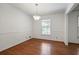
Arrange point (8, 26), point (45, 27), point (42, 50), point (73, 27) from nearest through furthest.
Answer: point (42, 50) → point (8, 26) → point (73, 27) → point (45, 27)

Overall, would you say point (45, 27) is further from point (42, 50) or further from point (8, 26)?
point (8, 26)

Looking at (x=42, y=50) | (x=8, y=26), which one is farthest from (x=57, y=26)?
(x=8, y=26)

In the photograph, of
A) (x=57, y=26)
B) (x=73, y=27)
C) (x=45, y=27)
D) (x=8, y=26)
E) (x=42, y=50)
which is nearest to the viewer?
(x=42, y=50)

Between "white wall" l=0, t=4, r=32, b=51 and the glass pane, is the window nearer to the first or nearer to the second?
the glass pane

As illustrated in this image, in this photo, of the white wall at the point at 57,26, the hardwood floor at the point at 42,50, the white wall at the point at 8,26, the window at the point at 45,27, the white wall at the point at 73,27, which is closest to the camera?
the hardwood floor at the point at 42,50

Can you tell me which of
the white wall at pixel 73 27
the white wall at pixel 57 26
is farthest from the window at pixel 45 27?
the white wall at pixel 73 27

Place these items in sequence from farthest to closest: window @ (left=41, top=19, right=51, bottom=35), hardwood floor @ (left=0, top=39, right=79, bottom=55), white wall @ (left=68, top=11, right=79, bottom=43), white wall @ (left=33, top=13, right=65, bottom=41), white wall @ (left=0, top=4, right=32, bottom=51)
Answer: window @ (left=41, top=19, right=51, bottom=35) < white wall @ (left=33, top=13, right=65, bottom=41) < white wall @ (left=68, top=11, right=79, bottom=43) < white wall @ (left=0, top=4, right=32, bottom=51) < hardwood floor @ (left=0, top=39, right=79, bottom=55)

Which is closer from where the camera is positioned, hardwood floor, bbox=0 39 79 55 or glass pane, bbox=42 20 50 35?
hardwood floor, bbox=0 39 79 55

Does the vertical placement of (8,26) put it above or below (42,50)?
above

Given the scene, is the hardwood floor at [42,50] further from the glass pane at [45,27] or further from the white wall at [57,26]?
the glass pane at [45,27]

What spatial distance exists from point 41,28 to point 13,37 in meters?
3.00

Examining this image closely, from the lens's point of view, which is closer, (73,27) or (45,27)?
(73,27)

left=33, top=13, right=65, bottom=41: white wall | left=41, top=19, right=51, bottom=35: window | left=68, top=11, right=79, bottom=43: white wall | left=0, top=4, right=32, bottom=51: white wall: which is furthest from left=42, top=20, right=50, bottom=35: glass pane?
left=0, top=4, right=32, bottom=51: white wall
